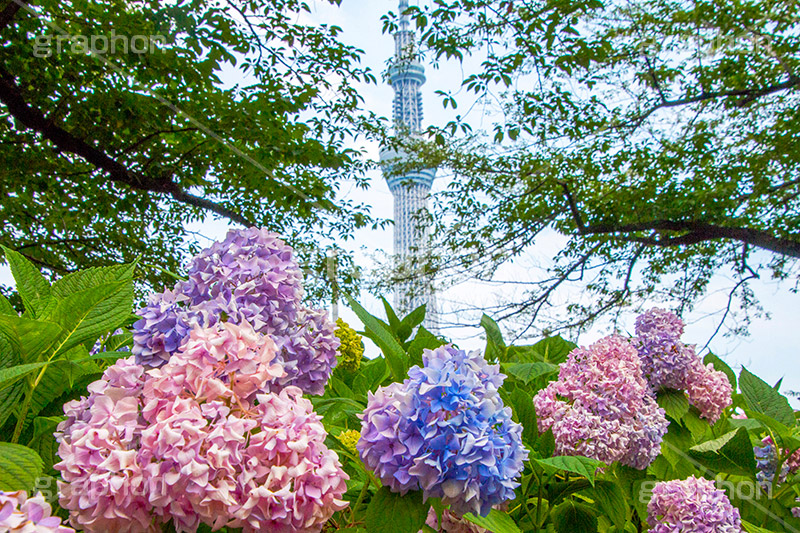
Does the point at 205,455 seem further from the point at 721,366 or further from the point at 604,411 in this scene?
the point at 721,366

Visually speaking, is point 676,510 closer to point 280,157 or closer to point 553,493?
point 553,493

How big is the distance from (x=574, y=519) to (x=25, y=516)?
888 mm

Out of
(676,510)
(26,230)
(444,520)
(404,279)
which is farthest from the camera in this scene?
(404,279)

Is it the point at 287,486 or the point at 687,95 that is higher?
the point at 687,95

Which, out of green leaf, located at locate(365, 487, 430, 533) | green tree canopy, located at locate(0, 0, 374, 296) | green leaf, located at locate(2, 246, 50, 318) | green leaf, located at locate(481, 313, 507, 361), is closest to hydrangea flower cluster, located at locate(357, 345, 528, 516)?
green leaf, located at locate(365, 487, 430, 533)

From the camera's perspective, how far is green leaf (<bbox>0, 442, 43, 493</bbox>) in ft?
2.44

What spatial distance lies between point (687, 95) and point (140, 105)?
6375 millimetres

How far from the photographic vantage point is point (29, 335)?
91 cm

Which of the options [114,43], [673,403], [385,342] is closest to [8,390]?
[385,342]

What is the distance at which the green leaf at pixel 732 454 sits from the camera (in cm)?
124

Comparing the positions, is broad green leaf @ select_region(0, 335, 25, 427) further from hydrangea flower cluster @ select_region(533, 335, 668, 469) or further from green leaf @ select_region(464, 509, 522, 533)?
hydrangea flower cluster @ select_region(533, 335, 668, 469)

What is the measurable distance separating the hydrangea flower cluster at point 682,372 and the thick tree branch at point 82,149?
5839 millimetres

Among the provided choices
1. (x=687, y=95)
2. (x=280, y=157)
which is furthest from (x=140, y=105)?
(x=687, y=95)

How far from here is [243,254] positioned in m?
1.06
